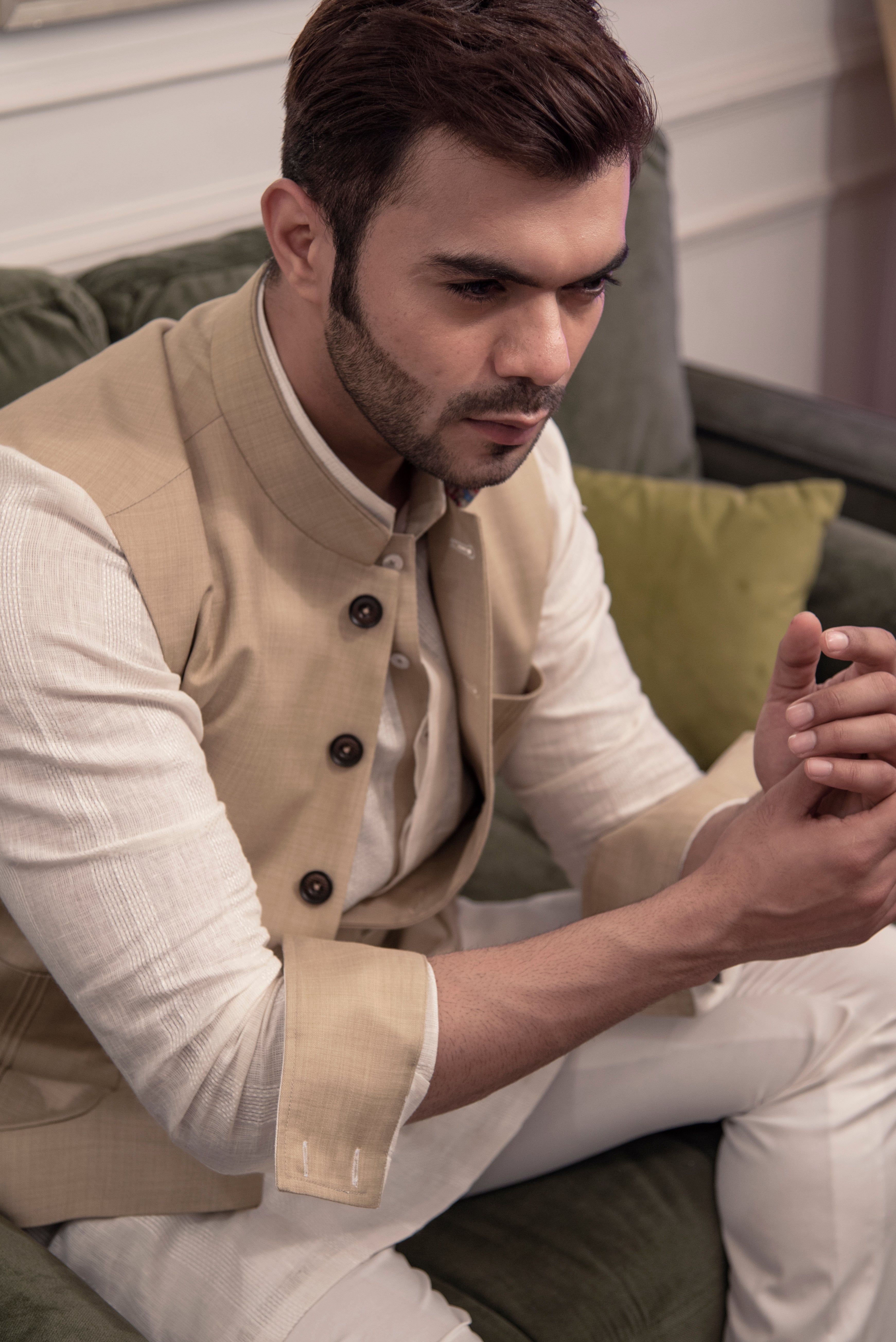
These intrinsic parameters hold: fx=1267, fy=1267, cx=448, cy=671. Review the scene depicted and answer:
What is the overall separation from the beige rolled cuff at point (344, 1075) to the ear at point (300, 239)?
0.50 metres

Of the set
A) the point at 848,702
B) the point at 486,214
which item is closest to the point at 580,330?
the point at 486,214

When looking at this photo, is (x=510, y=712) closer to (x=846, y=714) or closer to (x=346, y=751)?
(x=346, y=751)

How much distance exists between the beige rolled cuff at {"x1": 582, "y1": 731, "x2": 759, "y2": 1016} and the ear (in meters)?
0.56

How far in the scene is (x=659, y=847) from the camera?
→ 117cm

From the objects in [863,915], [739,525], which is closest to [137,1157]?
[863,915]

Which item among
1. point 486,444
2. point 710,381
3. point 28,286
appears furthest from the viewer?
point 710,381

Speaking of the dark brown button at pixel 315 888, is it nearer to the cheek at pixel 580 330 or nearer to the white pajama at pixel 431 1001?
the white pajama at pixel 431 1001

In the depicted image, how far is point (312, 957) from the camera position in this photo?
35.2 inches

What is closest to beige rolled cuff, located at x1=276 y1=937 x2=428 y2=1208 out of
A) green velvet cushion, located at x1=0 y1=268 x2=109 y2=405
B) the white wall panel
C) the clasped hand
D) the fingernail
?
the clasped hand

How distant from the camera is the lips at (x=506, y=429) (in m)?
0.96

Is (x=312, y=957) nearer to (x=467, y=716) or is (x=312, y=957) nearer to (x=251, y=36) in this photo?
(x=467, y=716)

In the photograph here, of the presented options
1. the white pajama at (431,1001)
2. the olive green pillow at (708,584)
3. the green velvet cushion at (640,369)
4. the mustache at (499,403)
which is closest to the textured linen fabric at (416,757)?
the white pajama at (431,1001)

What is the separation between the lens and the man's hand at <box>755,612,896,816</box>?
0.93 m

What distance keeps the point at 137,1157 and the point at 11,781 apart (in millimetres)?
360
